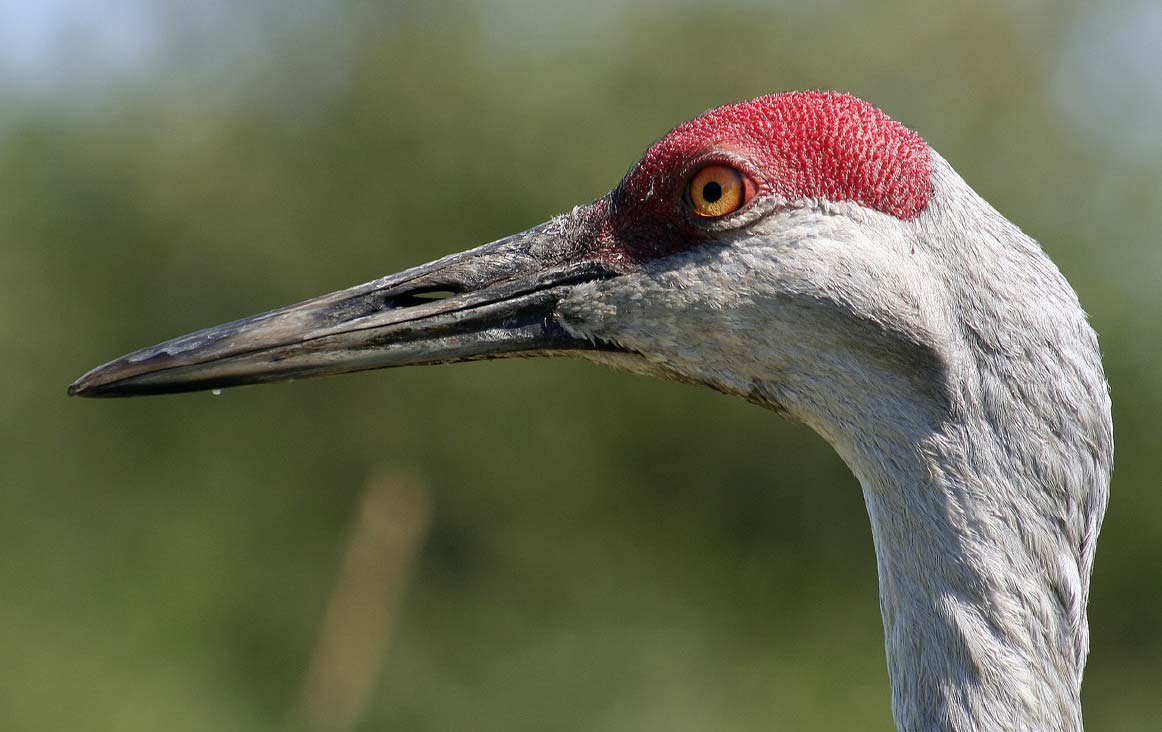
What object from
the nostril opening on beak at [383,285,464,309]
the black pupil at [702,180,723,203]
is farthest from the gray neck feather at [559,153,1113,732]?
the nostril opening on beak at [383,285,464,309]

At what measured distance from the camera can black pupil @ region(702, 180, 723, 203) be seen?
8.78 feet

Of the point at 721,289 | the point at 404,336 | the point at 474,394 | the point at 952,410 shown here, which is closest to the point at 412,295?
the point at 404,336

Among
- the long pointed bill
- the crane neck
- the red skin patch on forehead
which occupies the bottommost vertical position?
the crane neck

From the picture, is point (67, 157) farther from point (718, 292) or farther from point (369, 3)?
point (718, 292)

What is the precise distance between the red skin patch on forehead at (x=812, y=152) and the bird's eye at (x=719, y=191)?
0.11 ft

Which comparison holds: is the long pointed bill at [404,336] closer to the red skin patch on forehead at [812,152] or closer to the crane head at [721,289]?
the crane head at [721,289]

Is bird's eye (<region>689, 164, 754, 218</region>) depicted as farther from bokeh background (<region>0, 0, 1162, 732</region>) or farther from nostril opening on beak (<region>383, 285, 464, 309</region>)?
bokeh background (<region>0, 0, 1162, 732</region>)

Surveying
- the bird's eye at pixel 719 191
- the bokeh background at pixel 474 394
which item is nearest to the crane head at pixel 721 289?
the bird's eye at pixel 719 191

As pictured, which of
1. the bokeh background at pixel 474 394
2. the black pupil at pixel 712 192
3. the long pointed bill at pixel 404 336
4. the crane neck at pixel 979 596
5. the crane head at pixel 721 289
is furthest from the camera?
the bokeh background at pixel 474 394

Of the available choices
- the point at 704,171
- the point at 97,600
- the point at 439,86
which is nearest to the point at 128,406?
the point at 97,600

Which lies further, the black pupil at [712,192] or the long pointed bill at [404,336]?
the long pointed bill at [404,336]

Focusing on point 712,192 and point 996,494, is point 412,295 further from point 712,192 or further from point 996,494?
point 996,494

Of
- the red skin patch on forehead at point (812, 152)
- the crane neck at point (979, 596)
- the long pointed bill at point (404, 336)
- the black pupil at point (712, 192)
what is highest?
the red skin patch on forehead at point (812, 152)

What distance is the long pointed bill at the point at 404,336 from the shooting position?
9.35 ft
